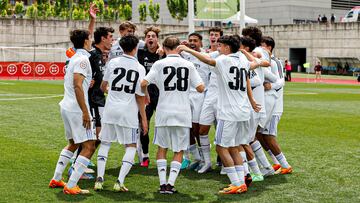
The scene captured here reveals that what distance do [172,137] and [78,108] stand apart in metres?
1.39

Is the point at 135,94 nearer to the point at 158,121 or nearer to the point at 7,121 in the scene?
the point at 158,121

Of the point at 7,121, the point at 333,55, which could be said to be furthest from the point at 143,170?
the point at 333,55

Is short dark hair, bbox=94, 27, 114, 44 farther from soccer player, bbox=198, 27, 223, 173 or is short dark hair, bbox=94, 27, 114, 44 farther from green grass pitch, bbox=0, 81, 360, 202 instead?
green grass pitch, bbox=0, 81, 360, 202

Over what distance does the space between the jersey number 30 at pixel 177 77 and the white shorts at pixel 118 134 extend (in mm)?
797

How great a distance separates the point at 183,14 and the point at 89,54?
8624 centimetres

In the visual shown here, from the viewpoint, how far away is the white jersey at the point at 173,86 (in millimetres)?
7895

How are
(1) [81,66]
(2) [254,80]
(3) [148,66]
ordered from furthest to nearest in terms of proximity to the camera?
1. (3) [148,66]
2. (2) [254,80]
3. (1) [81,66]

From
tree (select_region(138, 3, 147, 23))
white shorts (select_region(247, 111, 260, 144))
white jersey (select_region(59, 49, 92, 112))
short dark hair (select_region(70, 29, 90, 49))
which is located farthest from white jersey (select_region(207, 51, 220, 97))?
tree (select_region(138, 3, 147, 23))

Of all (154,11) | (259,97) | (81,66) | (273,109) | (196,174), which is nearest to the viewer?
(81,66)

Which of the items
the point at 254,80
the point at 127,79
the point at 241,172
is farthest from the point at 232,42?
the point at 241,172

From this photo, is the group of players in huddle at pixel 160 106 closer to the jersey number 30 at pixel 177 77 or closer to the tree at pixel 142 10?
the jersey number 30 at pixel 177 77

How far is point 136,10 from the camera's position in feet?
352

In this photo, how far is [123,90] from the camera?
7859mm

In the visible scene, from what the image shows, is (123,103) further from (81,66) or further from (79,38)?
(79,38)
